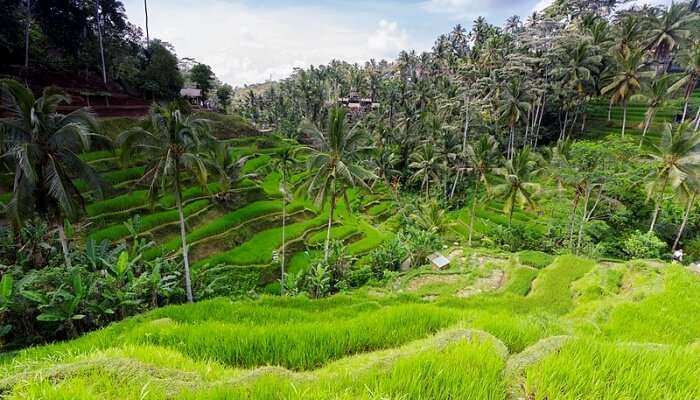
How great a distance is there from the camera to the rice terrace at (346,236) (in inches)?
99.3

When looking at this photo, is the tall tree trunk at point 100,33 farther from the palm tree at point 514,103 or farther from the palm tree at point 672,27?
the palm tree at point 672,27

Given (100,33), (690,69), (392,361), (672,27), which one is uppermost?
(672,27)

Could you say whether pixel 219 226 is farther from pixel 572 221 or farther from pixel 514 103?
pixel 514 103

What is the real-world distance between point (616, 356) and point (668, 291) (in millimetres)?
6099

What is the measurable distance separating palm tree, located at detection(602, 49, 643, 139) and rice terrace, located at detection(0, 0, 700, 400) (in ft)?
0.69

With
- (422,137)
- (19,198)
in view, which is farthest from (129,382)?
(422,137)

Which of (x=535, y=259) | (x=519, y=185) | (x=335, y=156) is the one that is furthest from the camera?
(x=519, y=185)

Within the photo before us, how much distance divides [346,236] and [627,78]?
101 ft

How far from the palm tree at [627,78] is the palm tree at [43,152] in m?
39.4

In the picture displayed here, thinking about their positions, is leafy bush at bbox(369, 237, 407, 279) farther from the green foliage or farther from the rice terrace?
the green foliage

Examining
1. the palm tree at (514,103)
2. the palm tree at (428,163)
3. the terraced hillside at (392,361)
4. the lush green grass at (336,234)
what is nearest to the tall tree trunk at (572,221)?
the palm tree at (428,163)

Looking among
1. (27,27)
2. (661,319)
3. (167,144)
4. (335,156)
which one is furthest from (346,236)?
(27,27)

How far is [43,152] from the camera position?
32.9ft

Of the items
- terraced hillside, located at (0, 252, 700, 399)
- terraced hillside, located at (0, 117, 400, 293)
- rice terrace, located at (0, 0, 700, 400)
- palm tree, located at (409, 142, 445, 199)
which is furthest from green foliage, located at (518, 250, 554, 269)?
palm tree, located at (409, 142, 445, 199)
